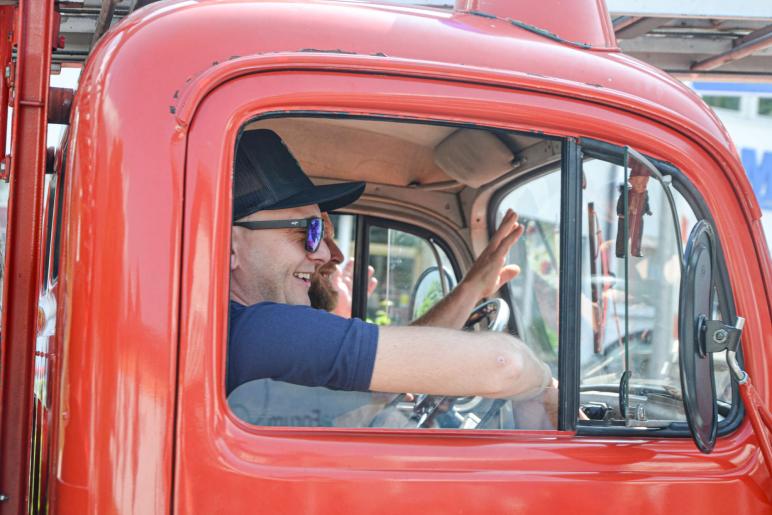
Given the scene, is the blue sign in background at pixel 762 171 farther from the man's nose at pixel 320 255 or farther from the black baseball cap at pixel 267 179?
the black baseball cap at pixel 267 179

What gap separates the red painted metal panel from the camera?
141 cm

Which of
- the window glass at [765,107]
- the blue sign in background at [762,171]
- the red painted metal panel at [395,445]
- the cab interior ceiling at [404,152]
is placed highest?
the window glass at [765,107]

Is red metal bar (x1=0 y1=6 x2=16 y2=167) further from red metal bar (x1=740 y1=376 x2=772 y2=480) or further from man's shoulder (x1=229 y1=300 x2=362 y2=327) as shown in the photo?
red metal bar (x1=740 y1=376 x2=772 y2=480)

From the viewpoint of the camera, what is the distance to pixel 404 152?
2426mm

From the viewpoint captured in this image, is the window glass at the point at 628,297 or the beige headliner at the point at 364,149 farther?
the beige headliner at the point at 364,149

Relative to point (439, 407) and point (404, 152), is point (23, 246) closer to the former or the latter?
point (439, 407)

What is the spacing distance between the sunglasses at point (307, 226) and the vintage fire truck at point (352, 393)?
29 cm

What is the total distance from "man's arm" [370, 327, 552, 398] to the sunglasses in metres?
0.44

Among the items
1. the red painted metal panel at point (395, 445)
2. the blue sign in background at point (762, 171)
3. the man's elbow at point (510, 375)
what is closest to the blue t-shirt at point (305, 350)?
the red painted metal panel at point (395, 445)

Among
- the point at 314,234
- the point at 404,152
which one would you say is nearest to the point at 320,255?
the point at 314,234

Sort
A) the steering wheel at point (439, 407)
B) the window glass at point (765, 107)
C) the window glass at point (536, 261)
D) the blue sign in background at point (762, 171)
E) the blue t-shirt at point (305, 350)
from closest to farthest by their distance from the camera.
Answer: the blue t-shirt at point (305, 350) < the steering wheel at point (439, 407) < the window glass at point (536, 261) < the blue sign in background at point (762, 171) < the window glass at point (765, 107)

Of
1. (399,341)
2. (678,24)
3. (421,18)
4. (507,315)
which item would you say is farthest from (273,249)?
(678,24)

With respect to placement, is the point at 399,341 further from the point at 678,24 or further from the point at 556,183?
the point at 678,24

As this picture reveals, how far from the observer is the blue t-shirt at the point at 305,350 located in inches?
62.6
